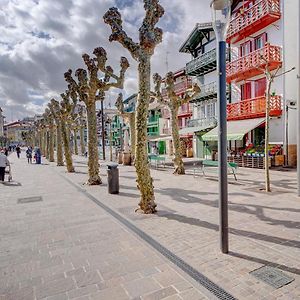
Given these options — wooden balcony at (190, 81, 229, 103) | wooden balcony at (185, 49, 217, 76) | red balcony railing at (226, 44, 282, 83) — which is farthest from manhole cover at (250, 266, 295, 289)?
wooden balcony at (190, 81, 229, 103)

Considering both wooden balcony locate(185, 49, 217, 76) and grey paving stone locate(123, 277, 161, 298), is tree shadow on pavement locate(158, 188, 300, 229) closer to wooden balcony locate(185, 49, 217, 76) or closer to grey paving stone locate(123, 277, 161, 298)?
grey paving stone locate(123, 277, 161, 298)

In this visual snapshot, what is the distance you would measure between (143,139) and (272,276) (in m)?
4.44

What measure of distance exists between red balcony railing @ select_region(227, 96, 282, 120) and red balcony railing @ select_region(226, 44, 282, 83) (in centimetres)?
189

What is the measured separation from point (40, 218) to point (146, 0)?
6.36m

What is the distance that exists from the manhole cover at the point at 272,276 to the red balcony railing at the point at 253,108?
14361mm

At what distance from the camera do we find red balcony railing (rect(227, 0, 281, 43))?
641 inches

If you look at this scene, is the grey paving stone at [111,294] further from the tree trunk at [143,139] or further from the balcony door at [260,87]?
the balcony door at [260,87]

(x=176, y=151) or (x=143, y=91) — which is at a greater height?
(x=143, y=91)

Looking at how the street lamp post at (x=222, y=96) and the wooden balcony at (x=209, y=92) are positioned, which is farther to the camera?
the wooden balcony at (x=209, y=92)

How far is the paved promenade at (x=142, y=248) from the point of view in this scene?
3.59 metres

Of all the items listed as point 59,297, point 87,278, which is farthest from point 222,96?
point 59,297

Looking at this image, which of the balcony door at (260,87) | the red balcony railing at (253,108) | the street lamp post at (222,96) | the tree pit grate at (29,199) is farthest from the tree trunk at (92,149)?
the balcony door at (260,87)

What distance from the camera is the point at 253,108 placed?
1767 centimetres

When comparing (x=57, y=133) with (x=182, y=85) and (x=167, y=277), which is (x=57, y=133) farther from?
(x=167, y=277)
